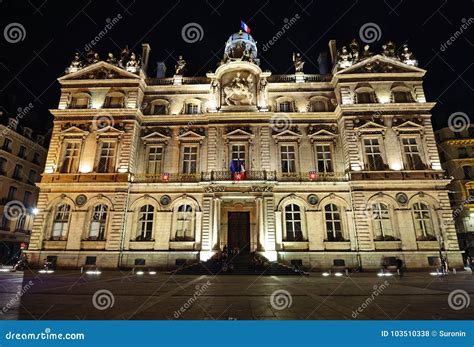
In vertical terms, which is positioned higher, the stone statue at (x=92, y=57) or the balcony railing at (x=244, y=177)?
the stone statue at (x=92, y=57)

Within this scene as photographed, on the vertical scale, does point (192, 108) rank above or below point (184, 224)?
above

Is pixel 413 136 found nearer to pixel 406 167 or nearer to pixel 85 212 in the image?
pixel 406 167

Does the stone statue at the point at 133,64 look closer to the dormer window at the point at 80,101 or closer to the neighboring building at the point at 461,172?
the dormer window at the point at 80,101

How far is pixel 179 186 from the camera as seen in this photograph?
82.2ft

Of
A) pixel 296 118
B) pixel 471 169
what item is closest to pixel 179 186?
pixel 296 118

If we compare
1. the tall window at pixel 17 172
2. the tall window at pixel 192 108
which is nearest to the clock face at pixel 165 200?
the tall window at pixel 192 108

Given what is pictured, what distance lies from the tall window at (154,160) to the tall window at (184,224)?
448 centimetres

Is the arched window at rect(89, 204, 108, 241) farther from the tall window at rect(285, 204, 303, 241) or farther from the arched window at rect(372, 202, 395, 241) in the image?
the arched window at rect(372, 202, 395, 241)

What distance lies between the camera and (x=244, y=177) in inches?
941

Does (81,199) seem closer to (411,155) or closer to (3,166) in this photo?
(3,166)

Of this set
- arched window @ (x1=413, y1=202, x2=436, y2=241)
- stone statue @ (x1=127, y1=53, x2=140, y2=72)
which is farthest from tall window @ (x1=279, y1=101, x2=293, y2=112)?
stone statue @ (x1=127, y1=53, x2=140, y2=72)

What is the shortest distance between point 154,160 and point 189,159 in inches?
135

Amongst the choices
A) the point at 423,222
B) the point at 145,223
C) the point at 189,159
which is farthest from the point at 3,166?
the point at 423,222

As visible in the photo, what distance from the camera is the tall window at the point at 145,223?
80.5 feet
